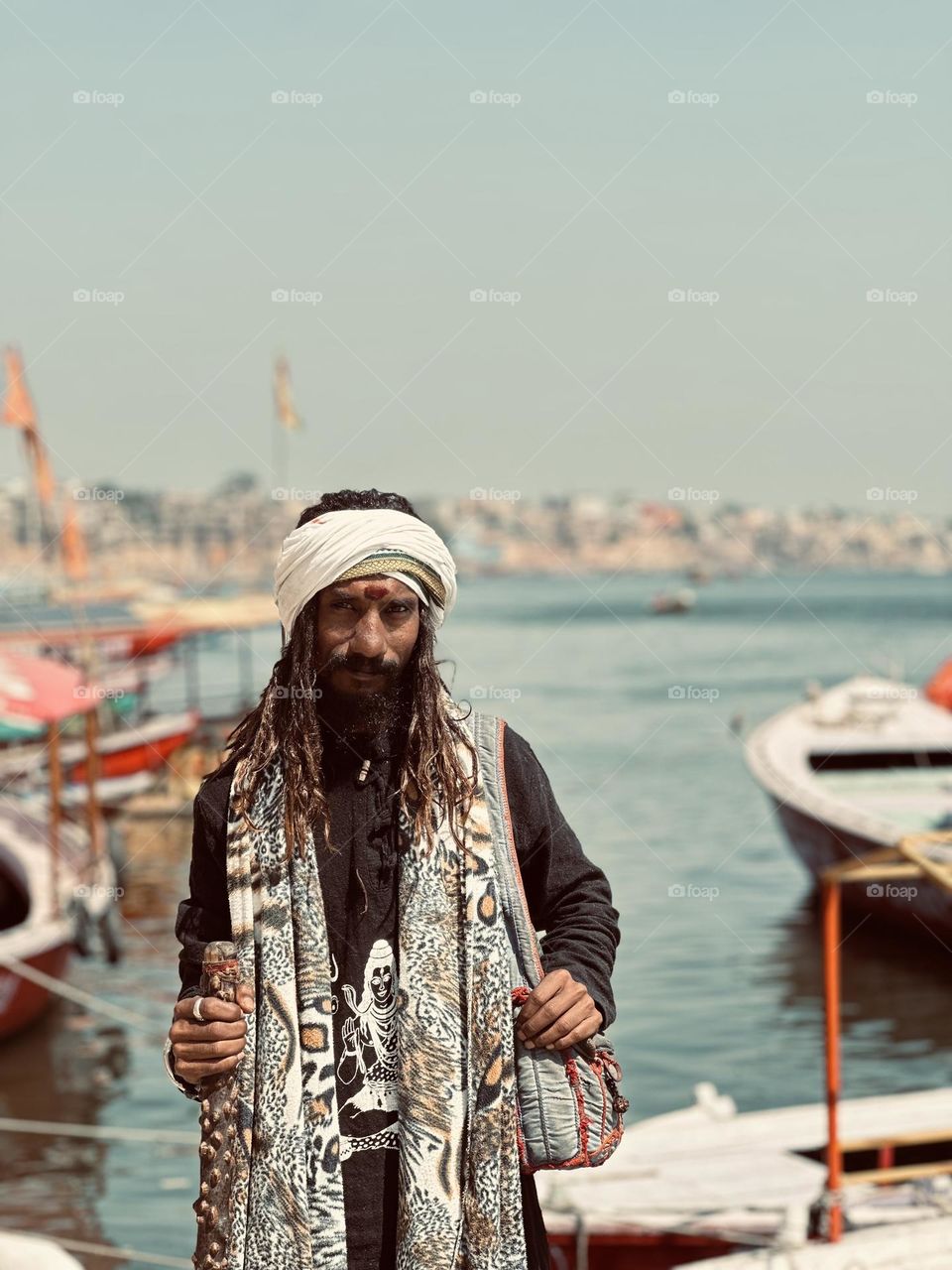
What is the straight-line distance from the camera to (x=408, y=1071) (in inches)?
85.7

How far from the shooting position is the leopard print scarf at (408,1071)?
213 cm

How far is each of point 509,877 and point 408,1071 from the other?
29 cm

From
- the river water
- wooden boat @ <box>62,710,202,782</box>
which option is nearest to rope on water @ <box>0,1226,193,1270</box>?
the river water

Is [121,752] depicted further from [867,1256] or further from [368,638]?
[368,638]

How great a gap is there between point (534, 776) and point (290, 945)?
1.32 feet

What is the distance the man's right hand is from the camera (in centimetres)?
213

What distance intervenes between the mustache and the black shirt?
11 centimetres

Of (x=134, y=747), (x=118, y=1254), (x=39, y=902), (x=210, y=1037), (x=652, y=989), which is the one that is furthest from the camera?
(x=134, y=747)

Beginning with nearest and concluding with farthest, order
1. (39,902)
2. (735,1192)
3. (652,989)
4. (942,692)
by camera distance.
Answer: (735,1192), (39,902), (652,989), (942,692)

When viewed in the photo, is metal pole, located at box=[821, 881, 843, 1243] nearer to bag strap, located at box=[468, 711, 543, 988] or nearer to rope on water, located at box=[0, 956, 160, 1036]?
bag strap, located at box=[468, 711, 543, 988]

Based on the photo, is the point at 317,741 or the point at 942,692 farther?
the point at 942,692

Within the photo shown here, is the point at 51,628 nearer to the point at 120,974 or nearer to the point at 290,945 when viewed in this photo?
the point at 120,974

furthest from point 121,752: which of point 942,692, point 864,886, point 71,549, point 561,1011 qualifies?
point 561,1011

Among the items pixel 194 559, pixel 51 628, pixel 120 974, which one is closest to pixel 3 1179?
pixel 120 974
